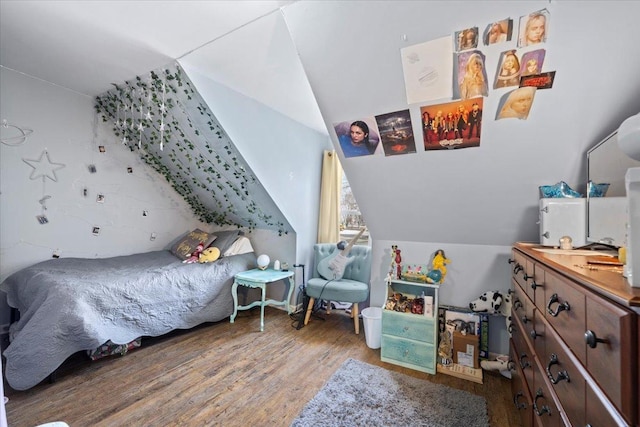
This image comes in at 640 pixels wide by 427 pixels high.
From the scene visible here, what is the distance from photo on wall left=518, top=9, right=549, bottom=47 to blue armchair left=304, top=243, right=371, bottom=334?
2.17 metres

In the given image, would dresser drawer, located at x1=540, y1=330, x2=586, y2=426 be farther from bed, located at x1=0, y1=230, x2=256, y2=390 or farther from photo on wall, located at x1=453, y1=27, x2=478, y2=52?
bed, located at x1=0, y1=230, x2=256, y2=390

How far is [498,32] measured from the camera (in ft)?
4.14

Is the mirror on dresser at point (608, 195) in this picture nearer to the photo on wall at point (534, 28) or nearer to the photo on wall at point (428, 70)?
the photo on wall at point (534, 28)

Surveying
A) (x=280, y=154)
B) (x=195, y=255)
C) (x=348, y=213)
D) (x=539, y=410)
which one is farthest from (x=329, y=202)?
(x=539, y=410)

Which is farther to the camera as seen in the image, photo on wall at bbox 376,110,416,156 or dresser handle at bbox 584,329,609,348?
photo on wall at bbox 376,110,416,156

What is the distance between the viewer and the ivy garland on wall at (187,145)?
231 cm

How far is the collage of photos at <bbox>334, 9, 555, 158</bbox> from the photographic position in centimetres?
127

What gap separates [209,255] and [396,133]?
92.3 inches

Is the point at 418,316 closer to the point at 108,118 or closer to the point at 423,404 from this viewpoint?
the point at 423,404

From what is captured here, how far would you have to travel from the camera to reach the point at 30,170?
8.36ft

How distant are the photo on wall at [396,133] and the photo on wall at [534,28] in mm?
610

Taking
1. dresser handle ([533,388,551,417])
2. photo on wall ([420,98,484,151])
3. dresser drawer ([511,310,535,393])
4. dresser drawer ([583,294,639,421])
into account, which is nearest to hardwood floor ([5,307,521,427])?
dresser drawer ([511,310,535,393])

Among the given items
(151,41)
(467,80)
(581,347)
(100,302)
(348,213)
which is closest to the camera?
(581,347)

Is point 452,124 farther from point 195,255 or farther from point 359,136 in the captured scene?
point 195,255
